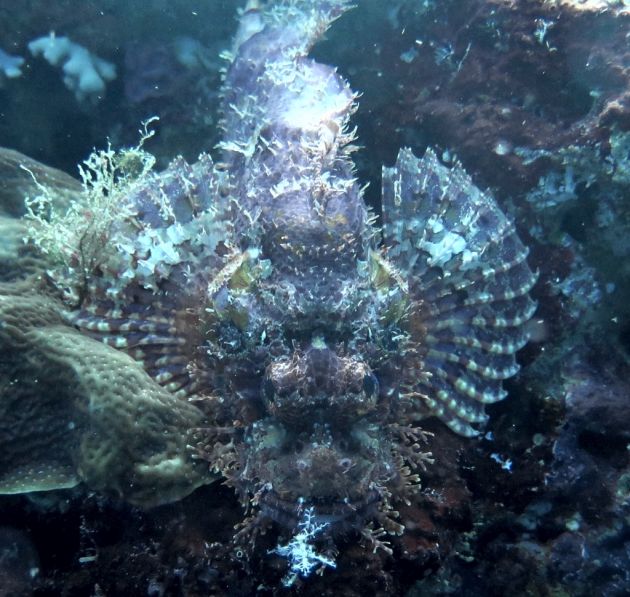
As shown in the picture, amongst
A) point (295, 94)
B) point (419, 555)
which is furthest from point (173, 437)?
point (295, 94)

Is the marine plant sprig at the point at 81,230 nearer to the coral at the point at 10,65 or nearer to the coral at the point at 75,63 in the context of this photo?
the coral at the point at 75,63

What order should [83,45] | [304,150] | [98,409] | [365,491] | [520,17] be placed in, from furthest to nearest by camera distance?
[83,45] < [520,17] < [304,150] < [98,409] < [365,491]

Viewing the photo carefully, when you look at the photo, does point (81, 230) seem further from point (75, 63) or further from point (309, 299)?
point (75, 63)

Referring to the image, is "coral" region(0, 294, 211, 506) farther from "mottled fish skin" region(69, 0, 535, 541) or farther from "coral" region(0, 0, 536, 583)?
"mottled fish skin" region(69, 0, 535, 541)

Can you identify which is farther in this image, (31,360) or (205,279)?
(205,279)

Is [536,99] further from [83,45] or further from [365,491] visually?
[83,45]

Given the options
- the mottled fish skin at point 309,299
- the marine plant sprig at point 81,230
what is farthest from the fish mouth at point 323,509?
the marine plant sprig at point 81,230
